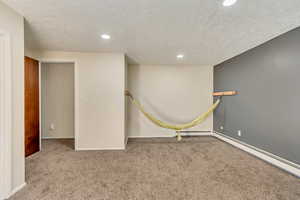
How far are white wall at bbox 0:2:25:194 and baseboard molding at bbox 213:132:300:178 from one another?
11.5 feet

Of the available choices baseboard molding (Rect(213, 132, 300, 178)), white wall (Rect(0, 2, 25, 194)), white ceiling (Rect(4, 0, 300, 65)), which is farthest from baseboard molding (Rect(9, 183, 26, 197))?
baseboard molding (Rect(213, 132, 300, 178))

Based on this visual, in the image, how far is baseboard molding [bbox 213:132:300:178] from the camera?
1.82 metres

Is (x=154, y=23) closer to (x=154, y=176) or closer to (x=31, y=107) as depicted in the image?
(x=154, y=176)

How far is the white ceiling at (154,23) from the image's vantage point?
1363mm

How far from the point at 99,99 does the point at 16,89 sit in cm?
138

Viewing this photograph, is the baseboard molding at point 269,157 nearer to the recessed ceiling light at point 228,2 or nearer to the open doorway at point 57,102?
the recessed ceiling light at point 228,2

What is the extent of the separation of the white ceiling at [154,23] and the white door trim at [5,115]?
0.50 m

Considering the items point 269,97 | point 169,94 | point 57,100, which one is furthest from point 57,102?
point 269,97

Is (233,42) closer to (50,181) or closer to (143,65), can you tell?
(143,65)

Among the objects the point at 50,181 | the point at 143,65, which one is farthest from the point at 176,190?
the point at 143,65

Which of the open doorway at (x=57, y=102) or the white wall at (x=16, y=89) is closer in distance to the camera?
the white wall at (x=16, y=89)

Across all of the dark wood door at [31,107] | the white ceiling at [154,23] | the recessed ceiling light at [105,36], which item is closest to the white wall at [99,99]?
the white ceiling at [154,23]

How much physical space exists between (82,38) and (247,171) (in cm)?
323

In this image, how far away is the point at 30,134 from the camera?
245cm
